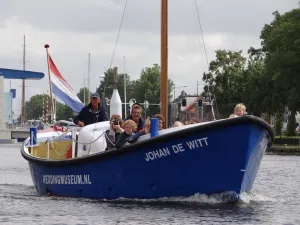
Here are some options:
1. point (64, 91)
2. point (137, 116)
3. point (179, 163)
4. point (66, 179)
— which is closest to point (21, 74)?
point (64, 91)

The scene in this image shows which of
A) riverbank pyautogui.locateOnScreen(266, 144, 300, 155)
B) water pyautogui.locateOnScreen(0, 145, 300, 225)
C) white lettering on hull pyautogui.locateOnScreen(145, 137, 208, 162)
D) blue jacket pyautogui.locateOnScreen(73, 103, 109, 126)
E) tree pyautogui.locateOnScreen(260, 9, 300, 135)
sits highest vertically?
tree pyautogui.locateOnScreen(260, 9, 300, 135)

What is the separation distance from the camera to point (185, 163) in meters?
19.9

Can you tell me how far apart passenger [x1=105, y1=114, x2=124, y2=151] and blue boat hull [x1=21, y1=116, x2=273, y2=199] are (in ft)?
1.79

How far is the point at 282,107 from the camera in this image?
Result: 313 ft

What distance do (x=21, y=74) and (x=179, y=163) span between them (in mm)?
76817

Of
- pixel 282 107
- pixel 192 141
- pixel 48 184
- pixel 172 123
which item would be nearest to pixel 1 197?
pixel 48 184

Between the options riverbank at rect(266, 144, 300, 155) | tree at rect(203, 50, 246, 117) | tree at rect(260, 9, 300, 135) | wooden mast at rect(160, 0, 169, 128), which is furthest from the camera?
tree at rect(203, 50, 246, 117)

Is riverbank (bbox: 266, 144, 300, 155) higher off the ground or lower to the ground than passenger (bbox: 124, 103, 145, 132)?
lower

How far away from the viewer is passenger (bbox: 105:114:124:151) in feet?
69.3

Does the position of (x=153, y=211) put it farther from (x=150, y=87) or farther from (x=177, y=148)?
(x=150, y=87)

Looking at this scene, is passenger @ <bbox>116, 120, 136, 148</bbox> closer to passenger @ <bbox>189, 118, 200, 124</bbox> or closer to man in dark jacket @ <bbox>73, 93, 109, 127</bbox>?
passenger @ <bbox>189, 118, 200, 124</bbox>

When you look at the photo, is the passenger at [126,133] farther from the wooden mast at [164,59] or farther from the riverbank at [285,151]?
the riverbank at [285,151]

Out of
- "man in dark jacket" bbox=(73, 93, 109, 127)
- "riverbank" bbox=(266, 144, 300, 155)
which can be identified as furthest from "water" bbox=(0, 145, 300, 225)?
"riverbank" bbox=(266, 144, 300, 155)

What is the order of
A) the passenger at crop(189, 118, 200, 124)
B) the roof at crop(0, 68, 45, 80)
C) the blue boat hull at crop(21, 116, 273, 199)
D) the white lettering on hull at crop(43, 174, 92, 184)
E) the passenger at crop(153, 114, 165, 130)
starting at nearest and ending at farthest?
the blue boat hull at crop(21, 116, 273, 199), the passenger at crop(153, 114, 165, 130), the white lettering on hull at crop(43, 174, 92, 184), the passenger at crop(189, 118, 200, 124), the roof at crop(0, 68, 45, 80)
